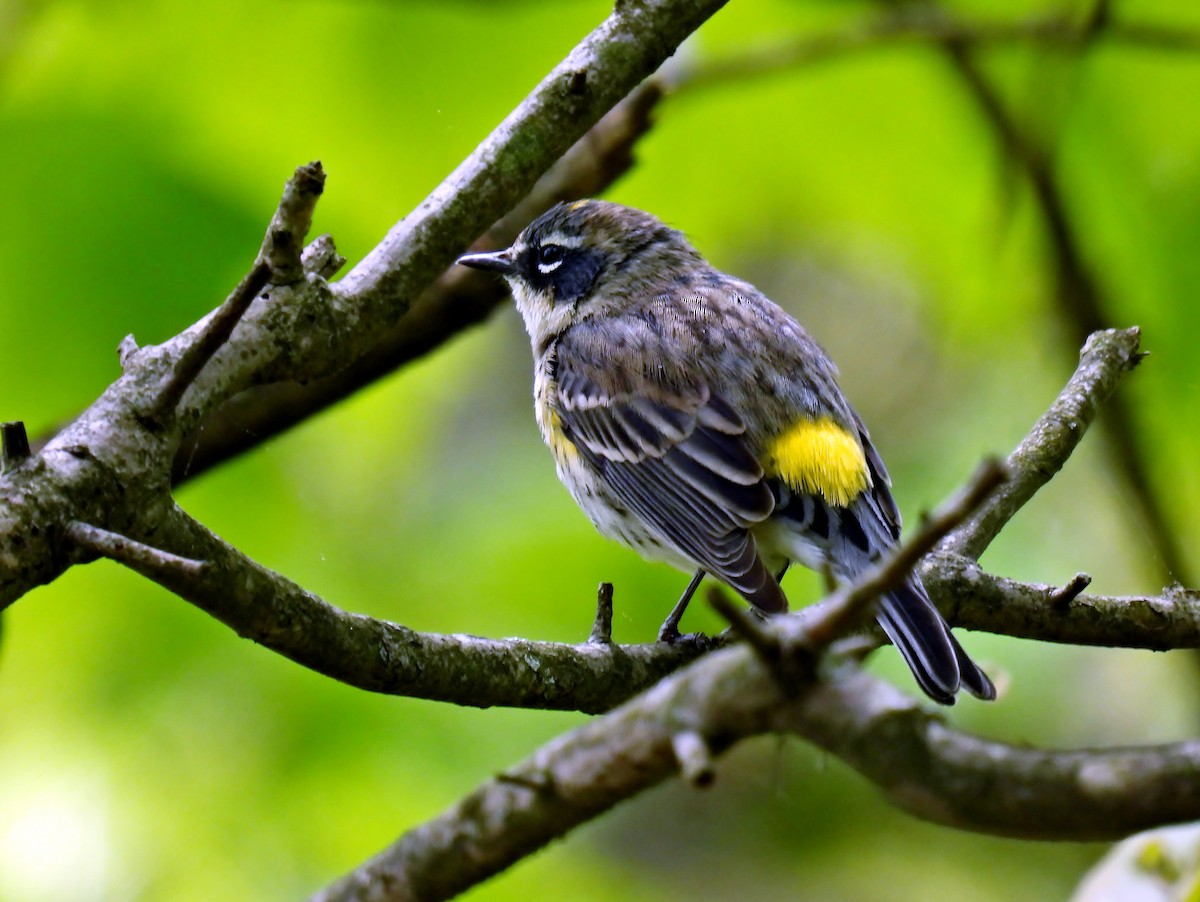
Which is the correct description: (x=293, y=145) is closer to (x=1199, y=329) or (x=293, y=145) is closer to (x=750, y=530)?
(x=750, y=530)

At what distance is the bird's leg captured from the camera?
374 centimetres

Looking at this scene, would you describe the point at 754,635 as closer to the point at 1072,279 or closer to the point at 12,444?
the point at 12,444

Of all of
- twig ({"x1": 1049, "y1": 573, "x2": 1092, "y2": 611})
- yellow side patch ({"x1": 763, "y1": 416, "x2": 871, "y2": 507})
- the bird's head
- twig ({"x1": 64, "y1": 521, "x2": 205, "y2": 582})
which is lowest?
twig ({"x1": 64, "y1": 521, "x2": 205, "y2": 582})

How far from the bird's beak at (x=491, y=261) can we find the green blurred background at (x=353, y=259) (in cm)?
59

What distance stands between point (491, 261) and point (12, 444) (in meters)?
2.98

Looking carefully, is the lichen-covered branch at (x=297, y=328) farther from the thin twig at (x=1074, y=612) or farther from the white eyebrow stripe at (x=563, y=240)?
the white eyebrow stripe at (x=563, y=240)

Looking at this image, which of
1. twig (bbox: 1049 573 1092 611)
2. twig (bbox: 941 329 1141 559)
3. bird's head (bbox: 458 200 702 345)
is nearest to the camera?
twig (bbox: 1049 573 1092 611)

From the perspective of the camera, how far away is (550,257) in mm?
5316

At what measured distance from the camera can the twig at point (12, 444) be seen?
204cm

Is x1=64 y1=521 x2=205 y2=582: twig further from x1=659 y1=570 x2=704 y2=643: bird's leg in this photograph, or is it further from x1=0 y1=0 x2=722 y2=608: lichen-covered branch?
x1=659 y1=570 x2=704 y2=643: bird's leg

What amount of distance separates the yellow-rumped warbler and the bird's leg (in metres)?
0.01

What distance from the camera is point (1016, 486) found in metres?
3.36

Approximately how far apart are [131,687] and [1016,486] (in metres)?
2.49

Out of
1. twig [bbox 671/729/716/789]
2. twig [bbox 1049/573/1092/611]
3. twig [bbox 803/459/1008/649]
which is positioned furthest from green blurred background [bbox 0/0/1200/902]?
twig [bbox 803/459/1008/649]
